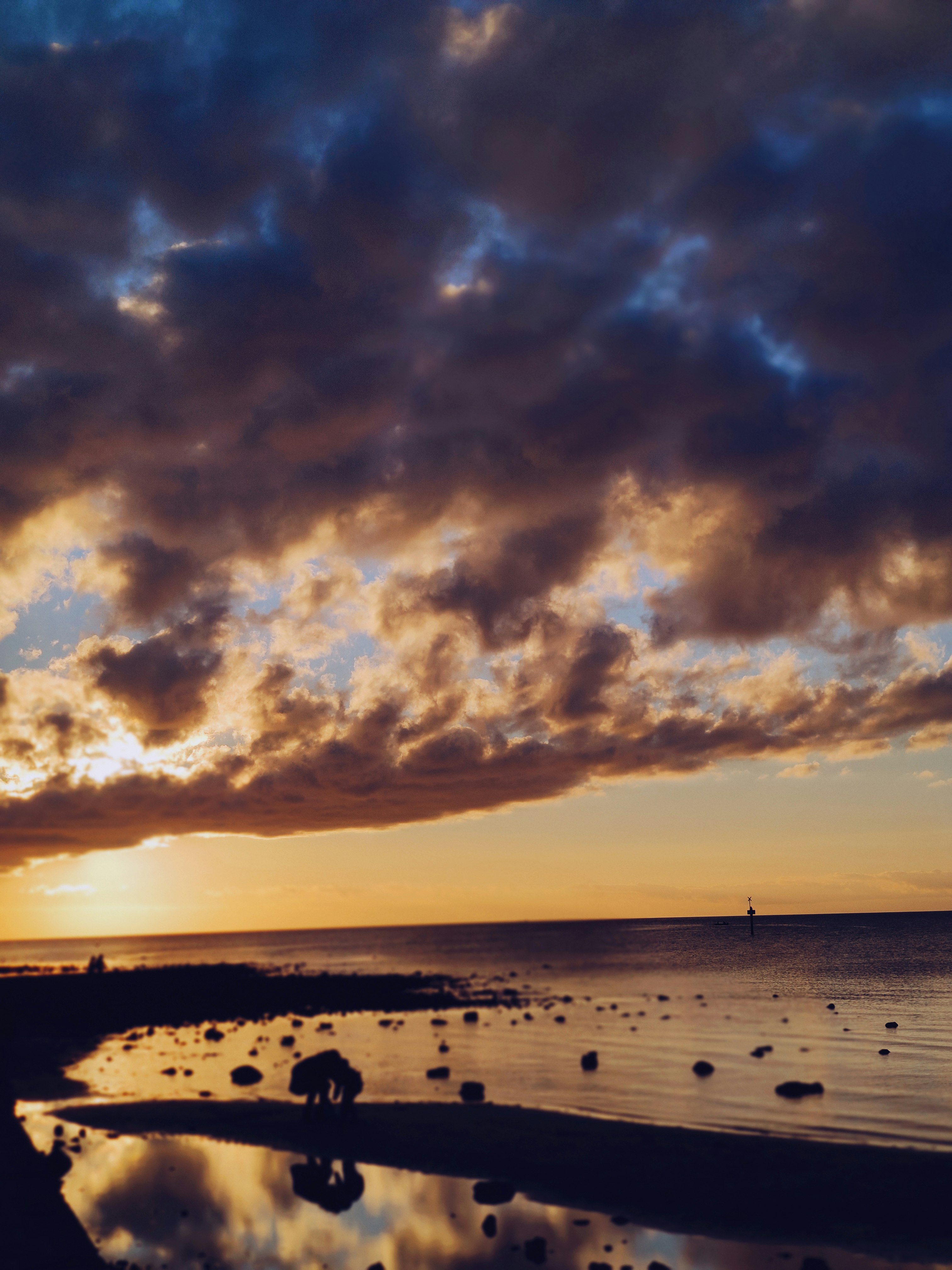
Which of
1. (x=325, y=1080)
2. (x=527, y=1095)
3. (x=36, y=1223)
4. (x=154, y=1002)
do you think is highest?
(x=36, y=1223)

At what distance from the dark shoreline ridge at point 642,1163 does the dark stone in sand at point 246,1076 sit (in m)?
4.64

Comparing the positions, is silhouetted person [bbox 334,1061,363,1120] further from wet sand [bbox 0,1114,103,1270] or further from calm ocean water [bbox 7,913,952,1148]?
wet sand [bbox 0,1114,103,1270]

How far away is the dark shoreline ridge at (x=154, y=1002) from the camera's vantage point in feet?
152

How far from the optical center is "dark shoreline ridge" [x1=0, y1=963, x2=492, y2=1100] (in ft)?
152

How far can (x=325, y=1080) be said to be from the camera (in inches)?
1206

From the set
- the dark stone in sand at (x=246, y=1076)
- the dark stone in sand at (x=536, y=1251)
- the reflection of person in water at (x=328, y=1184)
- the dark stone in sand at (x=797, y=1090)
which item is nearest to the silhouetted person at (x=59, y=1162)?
the reflection of person in water at (x=328, y=1184)

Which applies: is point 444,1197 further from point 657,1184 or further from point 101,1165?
point 101,1165

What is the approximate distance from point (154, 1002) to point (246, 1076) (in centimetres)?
4189

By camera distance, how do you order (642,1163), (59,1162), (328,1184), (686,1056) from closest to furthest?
(328,1184), (59,1162), (642,1163), (686,1056)

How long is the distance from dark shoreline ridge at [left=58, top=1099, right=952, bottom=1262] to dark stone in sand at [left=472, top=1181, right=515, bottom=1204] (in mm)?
436

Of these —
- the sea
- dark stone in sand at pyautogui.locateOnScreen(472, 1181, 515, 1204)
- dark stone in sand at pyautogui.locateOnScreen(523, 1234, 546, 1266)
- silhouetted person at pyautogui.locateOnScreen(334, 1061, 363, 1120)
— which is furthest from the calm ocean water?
dark stone in sand at pyautogui.locateOnScreen(523, 1234, 546, 1266)

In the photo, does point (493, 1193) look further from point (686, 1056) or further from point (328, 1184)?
point (686, 1056)

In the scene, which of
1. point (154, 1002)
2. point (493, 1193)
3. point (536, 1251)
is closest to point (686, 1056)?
point (493, 1193)

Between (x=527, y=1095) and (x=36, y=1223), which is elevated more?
(x=36, y=1223)
